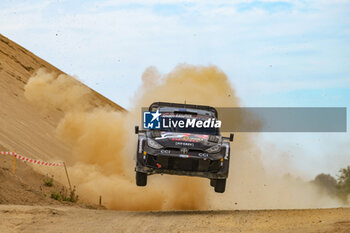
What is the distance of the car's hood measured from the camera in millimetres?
15508

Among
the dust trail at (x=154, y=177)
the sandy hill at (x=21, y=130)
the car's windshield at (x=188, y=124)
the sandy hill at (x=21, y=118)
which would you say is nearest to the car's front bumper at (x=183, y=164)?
the car's windshield at (x=188, y=124)

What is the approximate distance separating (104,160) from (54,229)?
12954 millimetres

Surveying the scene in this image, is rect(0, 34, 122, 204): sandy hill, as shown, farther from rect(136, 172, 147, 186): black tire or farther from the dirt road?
rect(136, 172, 147, 186): black tire

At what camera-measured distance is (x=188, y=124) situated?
16828 millimetres

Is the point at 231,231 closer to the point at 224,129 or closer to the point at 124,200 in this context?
the point at 124,200

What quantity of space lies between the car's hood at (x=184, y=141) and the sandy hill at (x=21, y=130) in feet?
15.5

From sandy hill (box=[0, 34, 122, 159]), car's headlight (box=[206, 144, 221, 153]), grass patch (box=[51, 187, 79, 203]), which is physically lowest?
grass patch (box=[51, 187, 79, 203])

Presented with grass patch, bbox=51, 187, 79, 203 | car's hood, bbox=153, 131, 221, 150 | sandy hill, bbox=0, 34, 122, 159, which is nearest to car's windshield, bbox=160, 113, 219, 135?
car's hood, bbox=153, 131, 221, 150

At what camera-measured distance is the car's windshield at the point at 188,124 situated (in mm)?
16656

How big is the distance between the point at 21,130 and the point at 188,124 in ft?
53.3

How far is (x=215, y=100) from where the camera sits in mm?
25688

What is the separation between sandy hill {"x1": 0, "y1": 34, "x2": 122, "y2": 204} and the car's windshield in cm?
462

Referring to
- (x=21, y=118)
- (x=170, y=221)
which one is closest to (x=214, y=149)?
(x=170, y=221)

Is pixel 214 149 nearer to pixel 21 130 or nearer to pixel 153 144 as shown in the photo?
pixel 153 144
